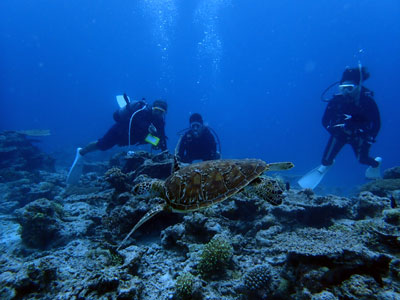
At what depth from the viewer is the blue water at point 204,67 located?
92.1 meters

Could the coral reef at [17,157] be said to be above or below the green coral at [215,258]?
above

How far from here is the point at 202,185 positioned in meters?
3.27

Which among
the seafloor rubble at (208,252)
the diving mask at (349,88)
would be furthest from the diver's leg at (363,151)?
the seafloor rubble at (208,252)

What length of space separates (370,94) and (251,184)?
10.0m

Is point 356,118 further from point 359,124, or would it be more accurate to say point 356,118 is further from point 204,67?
point 204,67

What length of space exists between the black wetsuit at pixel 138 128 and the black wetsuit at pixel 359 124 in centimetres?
842

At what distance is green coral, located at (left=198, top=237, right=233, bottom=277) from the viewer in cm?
298

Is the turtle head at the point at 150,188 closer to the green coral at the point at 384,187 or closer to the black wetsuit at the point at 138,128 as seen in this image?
the black wetsuit at the point at 138,128

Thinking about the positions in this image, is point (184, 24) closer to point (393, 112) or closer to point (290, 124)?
point (290, 124)

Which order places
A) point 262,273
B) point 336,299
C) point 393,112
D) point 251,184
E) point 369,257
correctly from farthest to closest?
point 393,112 < point 251,184 < point 262,273 < point 369,257 < point 336,299

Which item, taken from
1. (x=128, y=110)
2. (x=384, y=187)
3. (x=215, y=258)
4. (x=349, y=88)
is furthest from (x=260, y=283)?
(x=349, y=88)

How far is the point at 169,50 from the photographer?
124 m

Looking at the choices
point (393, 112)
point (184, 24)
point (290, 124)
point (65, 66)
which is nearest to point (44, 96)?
point (65, 66)

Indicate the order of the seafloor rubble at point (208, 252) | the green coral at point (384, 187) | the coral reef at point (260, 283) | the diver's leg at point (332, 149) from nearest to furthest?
the seafloor rubble at point (208, 252), the coral reef at point (260, 283), the green coral at point (384, 187), the diver's leg at point (332, 149)
